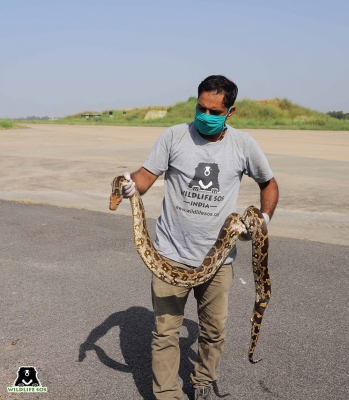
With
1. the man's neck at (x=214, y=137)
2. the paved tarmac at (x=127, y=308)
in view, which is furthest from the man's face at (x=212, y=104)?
the paved tarmac at (x=127, y=308)

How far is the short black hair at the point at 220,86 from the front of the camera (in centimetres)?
366

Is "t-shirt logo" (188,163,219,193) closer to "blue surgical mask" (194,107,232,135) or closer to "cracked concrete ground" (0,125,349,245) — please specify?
"blue surgical mask" (194,107,232,135)

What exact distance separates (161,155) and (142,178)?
0.71 ft

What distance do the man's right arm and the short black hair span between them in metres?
0.69

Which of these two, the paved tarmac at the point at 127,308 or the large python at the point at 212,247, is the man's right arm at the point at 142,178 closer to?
the large python at the point at 212,247

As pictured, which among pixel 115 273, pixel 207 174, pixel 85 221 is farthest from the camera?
pixel 85 221

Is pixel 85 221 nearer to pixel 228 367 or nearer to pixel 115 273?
pixel 115 273

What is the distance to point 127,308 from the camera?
236 inches

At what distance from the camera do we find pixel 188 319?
18.8ft

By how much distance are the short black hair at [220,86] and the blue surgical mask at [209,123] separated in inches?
4.3

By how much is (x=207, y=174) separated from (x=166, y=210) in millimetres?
409

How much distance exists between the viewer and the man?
379 cm

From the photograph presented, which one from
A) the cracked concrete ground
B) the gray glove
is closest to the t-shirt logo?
the gray glove

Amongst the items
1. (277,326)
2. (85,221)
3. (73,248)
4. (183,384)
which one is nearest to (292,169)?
(85,221)
